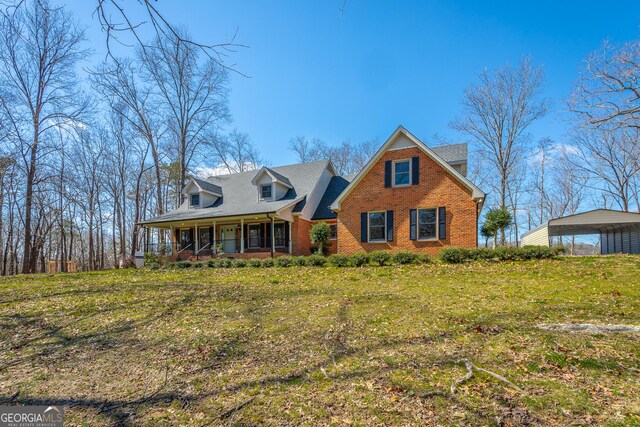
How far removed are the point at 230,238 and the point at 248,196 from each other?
3.30m

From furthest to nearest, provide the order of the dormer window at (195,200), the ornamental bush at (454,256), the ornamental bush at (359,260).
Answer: the dormer window at (195,200) < the ornamental bush at (359,260) < the ornamental bush at (454,256)

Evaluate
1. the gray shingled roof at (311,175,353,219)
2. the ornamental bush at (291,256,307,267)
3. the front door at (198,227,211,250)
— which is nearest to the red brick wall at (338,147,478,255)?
the ornamental bush at (291,256,307,267)

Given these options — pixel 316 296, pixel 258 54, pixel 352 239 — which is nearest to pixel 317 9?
pixel 258 54

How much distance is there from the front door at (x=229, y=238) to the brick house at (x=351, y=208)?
7cm

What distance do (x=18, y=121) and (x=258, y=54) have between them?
22.2 m

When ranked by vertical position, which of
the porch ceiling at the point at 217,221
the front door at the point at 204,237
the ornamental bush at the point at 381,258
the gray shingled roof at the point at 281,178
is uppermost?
the gray shingled roof at the point at 281,178

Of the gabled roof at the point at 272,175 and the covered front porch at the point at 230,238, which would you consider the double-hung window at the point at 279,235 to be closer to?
the covered front porch at the point at 230,238

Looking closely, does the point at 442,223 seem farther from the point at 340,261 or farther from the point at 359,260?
the point at 340,261

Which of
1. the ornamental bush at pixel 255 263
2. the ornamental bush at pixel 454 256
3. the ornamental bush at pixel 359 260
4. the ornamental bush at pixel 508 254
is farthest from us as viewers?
the ornamental bush at pixel 255 263

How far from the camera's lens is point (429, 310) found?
18.7ft

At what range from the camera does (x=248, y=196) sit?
21.3 metres

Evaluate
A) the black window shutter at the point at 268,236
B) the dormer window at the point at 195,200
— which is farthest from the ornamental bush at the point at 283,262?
the dormer window at the point at 195,200

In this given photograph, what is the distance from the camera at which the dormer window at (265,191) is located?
65.7ft

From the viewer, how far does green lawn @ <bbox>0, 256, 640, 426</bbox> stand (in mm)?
2783
